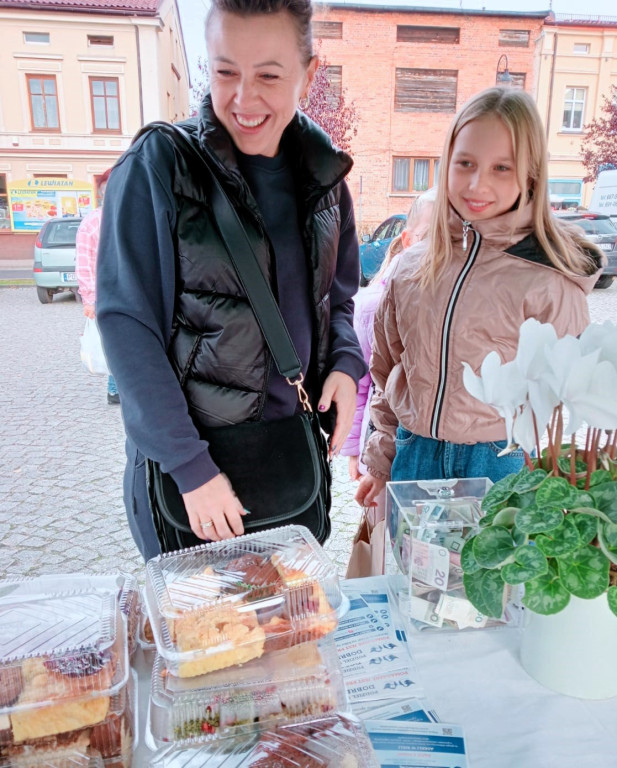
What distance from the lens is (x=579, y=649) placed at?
840 mm

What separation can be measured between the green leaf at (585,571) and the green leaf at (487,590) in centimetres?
8

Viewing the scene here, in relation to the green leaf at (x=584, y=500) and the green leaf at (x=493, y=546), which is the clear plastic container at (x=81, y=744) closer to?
the green leaf at (x=493, y=546)

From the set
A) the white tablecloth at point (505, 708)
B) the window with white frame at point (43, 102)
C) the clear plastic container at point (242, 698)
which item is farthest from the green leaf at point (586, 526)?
the window with white frame at point (43, 102)

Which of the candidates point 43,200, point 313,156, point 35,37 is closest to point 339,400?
point 313,156

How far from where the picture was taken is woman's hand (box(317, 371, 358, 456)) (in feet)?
4.39

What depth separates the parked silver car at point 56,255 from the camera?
9.97 m

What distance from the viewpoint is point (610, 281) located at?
11.3 m

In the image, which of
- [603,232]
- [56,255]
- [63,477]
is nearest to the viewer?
[63,477]

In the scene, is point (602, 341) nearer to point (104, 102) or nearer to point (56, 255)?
point (56, 255)

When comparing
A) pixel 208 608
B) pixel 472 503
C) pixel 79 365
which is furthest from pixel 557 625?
pixel 79 365

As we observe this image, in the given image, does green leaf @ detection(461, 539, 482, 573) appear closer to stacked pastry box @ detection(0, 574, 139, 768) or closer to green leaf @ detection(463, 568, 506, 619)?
green leaf @ detection(463, 568, 506, 619)

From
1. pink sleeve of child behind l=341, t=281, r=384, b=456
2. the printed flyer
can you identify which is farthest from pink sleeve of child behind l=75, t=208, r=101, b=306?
the printed flyer

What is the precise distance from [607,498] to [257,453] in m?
0.64

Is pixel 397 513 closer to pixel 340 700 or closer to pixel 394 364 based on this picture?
pixel 340 700
